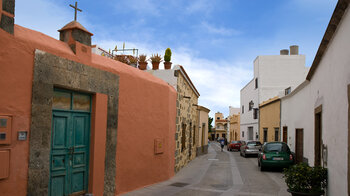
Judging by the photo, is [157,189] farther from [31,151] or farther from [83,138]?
[31,151]

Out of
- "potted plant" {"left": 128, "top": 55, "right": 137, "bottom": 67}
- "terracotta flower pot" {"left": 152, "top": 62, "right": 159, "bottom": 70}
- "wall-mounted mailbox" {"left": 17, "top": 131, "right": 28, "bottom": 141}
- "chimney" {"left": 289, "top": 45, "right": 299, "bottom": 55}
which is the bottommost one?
"wall-mounted mailbox" {"left": 17, "top": 131, "right": 28, "bottom": 141}

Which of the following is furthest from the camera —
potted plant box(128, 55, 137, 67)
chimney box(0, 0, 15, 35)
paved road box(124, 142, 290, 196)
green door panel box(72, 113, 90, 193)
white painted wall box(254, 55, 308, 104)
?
white painted wall box(254, 55, 308, 104)

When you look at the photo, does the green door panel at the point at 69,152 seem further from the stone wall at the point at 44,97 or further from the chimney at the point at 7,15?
the chimney at the point at 7,15

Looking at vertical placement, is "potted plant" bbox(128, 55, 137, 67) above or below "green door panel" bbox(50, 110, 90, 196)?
above

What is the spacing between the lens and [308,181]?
657cm

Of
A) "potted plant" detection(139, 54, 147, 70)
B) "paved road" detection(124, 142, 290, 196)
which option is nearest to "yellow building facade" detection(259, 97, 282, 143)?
"paved road" detection(124, 142, 290, 196)

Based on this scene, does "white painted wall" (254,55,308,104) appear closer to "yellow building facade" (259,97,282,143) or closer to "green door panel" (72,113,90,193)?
"yellow building facade" (259,97,282,143)

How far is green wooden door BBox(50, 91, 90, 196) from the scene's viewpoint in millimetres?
5824

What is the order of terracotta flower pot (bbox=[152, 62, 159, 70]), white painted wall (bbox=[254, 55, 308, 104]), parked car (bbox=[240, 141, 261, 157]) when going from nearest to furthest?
terracotta flower pot (bbox=[152, 62, 159, 70]) → parked car (bbox=[240, 141, 261, 157]) → white painted wall (bbox=[254, 55, 308, 104])

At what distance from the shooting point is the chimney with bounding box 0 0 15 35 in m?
4.79

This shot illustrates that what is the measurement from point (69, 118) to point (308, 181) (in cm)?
540

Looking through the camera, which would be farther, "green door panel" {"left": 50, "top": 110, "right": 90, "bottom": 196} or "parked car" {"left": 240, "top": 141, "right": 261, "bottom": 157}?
"parked car" {"left": 240, "top": 141, "right": 261, "bottom": 157}

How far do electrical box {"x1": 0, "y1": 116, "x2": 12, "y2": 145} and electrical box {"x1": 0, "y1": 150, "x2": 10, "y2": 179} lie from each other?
166 mm

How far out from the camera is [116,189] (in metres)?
7.47
